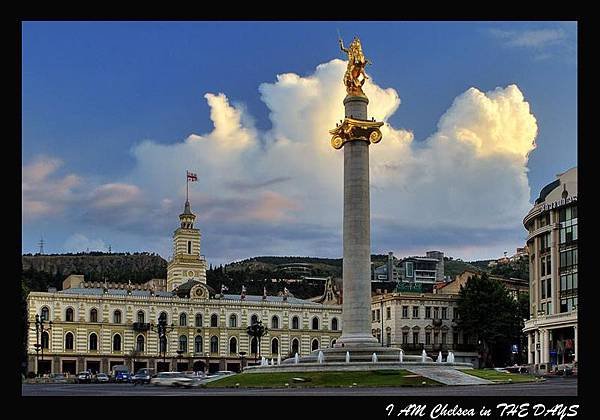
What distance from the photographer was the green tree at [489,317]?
12512 cm

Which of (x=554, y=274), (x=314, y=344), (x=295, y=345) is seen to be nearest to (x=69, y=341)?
(x=295, y=345)

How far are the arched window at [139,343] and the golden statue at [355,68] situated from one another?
197 feet

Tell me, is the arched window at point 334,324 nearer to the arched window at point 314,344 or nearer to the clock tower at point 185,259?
the arched window at point 314,344

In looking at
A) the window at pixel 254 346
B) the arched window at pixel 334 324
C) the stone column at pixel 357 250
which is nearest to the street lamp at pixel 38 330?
the window at pixel 254 346

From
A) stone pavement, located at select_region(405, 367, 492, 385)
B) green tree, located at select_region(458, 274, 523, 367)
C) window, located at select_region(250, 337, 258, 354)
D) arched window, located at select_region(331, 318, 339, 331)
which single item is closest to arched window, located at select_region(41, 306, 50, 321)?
window, located at select_region(250, 337, 258, 354)

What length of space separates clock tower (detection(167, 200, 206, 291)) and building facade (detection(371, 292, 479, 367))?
25712 millimetres

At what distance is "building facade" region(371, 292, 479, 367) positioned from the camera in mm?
128875

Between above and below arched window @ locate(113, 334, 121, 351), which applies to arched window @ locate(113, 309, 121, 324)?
above

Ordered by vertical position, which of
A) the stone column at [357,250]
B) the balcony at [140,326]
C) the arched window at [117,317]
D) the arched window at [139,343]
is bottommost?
the arched window at [139,343]

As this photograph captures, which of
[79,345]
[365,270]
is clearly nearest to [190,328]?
[79,345]

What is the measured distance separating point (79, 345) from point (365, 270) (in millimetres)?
59169

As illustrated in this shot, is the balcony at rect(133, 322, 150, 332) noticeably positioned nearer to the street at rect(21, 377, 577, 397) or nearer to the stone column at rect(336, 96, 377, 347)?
the stone column at rect(336, 96, 377, 347)

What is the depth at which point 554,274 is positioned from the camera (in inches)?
3999

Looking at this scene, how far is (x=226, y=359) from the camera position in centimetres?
12988
